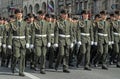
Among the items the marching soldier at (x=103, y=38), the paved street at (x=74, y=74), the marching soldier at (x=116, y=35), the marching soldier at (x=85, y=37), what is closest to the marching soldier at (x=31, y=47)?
the paved street at (x=74, y=74)

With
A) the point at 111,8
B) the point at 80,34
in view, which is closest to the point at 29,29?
the point at 80,34

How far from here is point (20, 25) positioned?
44.7 ft

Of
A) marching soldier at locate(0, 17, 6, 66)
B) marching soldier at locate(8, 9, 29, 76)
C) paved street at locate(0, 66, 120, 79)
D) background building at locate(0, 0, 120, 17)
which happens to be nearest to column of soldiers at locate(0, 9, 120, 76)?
marching soldier at locate(8, 9, 29, 76)

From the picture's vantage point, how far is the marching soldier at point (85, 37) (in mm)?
15000

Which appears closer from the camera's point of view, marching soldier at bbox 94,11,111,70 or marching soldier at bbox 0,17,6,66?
marching soldier at bbox 94,11,111,70

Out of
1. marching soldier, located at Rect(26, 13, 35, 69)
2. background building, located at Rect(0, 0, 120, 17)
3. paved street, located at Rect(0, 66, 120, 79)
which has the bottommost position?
paved street, located at Rect(0, 66, 120, 79)

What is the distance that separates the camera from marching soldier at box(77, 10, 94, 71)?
15.0 m

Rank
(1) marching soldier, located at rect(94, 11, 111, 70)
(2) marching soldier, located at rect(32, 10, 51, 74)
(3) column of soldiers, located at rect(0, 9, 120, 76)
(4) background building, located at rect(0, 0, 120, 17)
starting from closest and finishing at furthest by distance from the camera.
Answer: (3) column of soldiers, located at rect(0, 9, 120, 76), (2) marching soldier, located at rect(32, 10, 51, 74), (1) marching soldier, located at rect(94, 11, 111, 70), (4) background building, located at rect(0, 0, 120, 17)

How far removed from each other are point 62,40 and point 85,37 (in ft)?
3.20

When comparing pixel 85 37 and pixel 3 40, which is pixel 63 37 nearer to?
pixel 85 37

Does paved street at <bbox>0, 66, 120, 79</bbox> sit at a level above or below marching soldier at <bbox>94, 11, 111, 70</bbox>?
below

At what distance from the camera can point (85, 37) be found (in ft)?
49.7

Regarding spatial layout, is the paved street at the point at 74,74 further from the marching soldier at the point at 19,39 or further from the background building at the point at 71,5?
the background building at the point at 71,5

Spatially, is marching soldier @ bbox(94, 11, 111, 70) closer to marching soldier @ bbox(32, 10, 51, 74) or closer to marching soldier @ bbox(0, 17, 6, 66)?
marching soldier @ bbox(32, 10, 51, 74)
